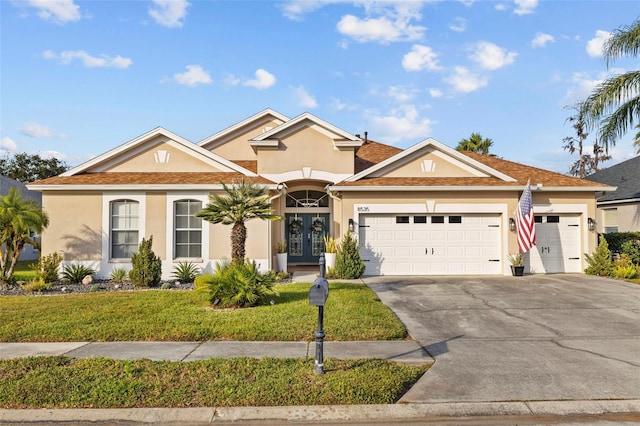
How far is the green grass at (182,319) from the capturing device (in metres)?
7.45

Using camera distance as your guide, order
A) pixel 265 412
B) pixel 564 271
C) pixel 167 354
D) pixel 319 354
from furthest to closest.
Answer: pixel 564 271 → pixel 167 354 → pixel 319 354 → pixel 265 412

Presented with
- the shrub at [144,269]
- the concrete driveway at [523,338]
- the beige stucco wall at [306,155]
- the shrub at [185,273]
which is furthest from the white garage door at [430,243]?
the shrub at [144,269]

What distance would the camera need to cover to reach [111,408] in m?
4.74

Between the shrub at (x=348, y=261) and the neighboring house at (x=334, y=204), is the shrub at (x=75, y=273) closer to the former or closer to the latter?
the neighboring house at (x=334, y=204)

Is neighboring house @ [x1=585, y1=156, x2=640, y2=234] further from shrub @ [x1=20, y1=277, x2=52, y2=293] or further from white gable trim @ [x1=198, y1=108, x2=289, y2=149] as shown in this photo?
shrub @ [x1=20, y1=277, x2=52, y2=293]

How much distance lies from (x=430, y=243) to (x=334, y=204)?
3.83 meters

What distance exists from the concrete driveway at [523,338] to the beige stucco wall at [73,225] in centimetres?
950

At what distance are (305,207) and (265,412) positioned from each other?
46.6 feet

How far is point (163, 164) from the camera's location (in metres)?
16.1

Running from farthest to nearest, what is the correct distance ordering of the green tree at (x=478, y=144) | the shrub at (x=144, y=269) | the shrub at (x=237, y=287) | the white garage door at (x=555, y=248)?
the green tree at (x=478, y=144)
the white garage door at (x=555, y=248)
the shrub at (x=144, y=269)
the shrub at (x=237, y=287)

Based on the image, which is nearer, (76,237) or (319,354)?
(319,354)

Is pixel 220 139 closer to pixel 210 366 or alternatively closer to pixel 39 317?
pixel 39 317

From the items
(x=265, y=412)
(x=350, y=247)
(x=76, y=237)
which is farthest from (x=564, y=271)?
(x=76, y=237)

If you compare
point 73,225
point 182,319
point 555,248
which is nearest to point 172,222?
point 73,225
